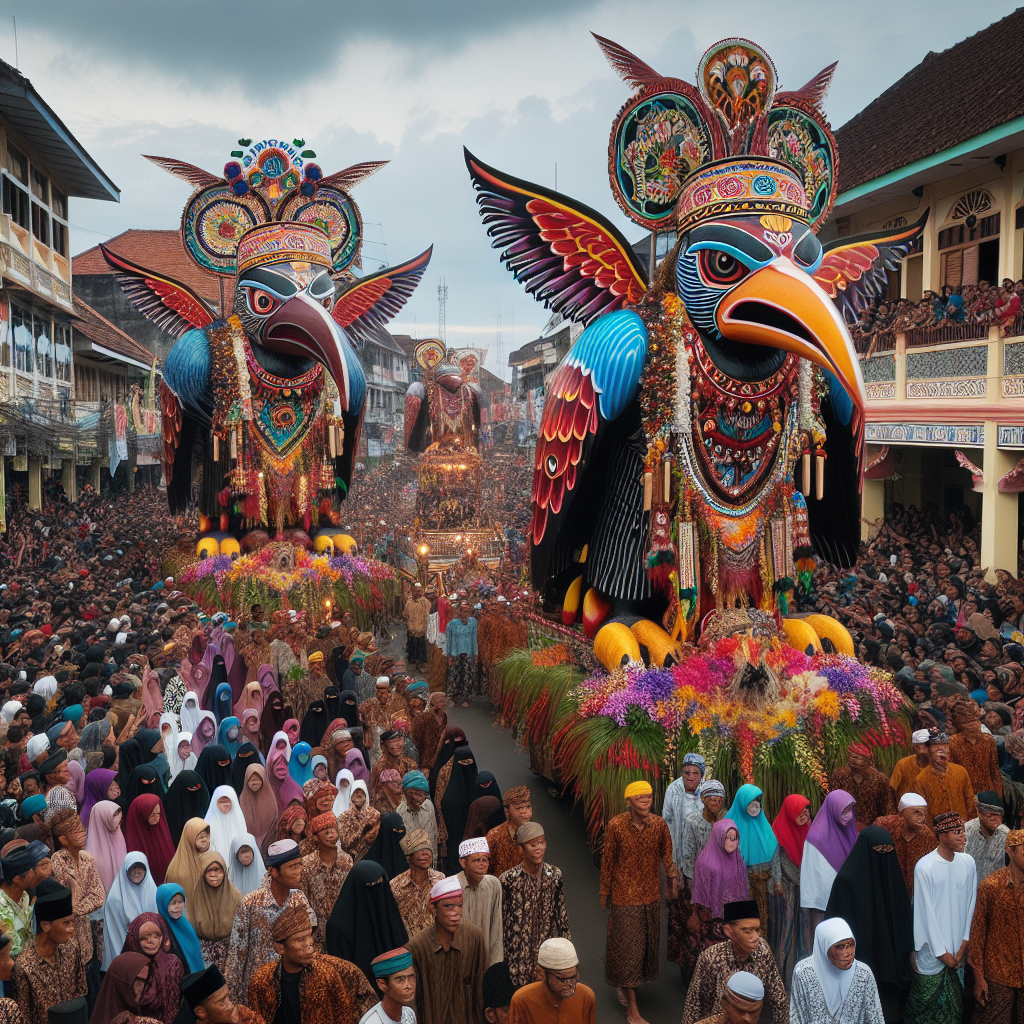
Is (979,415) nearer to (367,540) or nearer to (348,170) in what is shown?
(348,170)

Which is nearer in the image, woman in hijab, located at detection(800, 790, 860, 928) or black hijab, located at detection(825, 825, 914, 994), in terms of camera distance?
black hijab, located at detection(825, 825, 914, 994)

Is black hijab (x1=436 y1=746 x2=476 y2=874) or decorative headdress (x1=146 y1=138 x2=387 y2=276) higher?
decorative headdress (x1=146 y1=138 x2=387 y2=276)

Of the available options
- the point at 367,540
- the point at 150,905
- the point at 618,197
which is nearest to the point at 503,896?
the point at 150,905

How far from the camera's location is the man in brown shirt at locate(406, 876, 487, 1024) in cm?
424

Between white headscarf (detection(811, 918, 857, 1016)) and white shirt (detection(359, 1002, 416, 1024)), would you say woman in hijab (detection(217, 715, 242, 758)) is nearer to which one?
white shirt (detection(359, 1002, 416, 1024))

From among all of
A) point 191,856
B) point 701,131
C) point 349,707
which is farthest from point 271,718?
point 701,131

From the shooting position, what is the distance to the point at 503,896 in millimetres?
4812

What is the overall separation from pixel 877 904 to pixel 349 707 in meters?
4.36

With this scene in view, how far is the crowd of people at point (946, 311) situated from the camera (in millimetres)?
12477

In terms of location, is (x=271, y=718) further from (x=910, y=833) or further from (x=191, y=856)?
(x=910, y=833)

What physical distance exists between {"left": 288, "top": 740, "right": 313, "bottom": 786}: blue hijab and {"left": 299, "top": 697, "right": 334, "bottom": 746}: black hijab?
134 centimetres

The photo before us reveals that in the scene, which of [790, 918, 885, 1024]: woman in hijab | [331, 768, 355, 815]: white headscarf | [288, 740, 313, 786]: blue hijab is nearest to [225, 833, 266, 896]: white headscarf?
[331, 768, 355, 815]: white headscarf

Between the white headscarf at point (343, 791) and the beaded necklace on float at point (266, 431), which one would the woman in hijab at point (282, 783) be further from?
the beaded necklace on float at point (266, 431)

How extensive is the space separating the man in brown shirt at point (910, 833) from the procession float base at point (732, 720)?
1.05 meters
